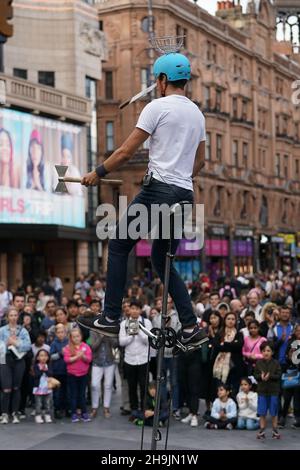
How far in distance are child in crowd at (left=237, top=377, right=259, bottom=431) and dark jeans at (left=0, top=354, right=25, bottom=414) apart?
12.3ft

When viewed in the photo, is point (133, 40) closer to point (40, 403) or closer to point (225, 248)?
point (225, 248)

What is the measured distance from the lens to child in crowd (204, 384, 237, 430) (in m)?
13.7

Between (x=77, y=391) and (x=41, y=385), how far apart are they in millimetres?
649

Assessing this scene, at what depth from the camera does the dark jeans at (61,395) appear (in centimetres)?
1456

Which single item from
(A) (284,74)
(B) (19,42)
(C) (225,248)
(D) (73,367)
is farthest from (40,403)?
(A) (284,74)

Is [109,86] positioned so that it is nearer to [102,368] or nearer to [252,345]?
[102,368]

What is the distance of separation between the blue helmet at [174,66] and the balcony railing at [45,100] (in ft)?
92.3

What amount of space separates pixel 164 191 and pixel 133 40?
42124 mm

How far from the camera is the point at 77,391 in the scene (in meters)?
14.4

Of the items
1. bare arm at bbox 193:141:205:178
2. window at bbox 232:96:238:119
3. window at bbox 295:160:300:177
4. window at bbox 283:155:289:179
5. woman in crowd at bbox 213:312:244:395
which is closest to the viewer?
bare arm at bbox 193:141:205:178

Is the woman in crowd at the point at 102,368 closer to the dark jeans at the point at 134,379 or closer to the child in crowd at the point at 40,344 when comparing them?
the dark jeans at the point at 134,379

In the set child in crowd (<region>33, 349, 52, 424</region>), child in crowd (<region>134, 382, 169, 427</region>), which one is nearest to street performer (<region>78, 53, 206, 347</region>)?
child in crowd (<region>134, 382, 169, 427</region>)

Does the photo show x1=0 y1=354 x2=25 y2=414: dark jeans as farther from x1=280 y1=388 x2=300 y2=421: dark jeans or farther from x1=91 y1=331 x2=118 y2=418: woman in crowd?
x1=280 y1=388 x2=300 y2=421: dark jeans

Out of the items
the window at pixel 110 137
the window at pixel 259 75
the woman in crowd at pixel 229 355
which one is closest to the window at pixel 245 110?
the window at pixel 259 75
